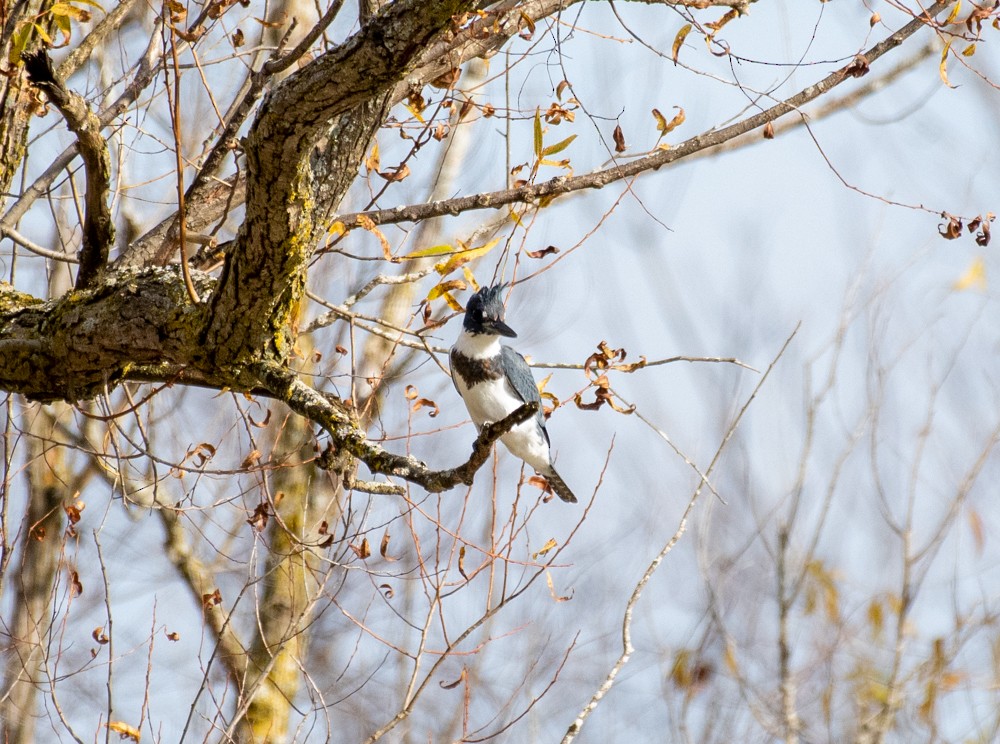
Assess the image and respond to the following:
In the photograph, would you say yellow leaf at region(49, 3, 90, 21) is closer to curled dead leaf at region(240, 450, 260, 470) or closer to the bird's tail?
curled dead leaf at region(240, 450, 260, 470)

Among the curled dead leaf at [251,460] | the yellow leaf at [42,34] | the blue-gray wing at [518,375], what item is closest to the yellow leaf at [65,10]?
the yellow leaf at [42,34]

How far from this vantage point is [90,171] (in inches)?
118

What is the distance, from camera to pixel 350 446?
251 cm

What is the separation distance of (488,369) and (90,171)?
78.1 inches

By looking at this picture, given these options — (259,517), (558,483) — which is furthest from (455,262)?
(558,483)

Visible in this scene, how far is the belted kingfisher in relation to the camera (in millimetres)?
4445

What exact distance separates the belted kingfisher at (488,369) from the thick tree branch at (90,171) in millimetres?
1729

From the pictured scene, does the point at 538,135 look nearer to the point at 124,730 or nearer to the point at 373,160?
the point at 373,160

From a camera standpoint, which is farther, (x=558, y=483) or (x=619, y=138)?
(x=558, y=483)

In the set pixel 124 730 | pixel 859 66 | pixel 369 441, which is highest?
pixel 859 66

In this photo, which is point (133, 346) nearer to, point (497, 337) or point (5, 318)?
point (5, 318)

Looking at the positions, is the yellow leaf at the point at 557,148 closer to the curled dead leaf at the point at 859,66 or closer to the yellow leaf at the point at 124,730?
the curled dead leaf at the point at 859,66

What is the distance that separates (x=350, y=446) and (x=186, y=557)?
389 centimetres

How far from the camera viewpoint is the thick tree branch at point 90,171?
274 cm
